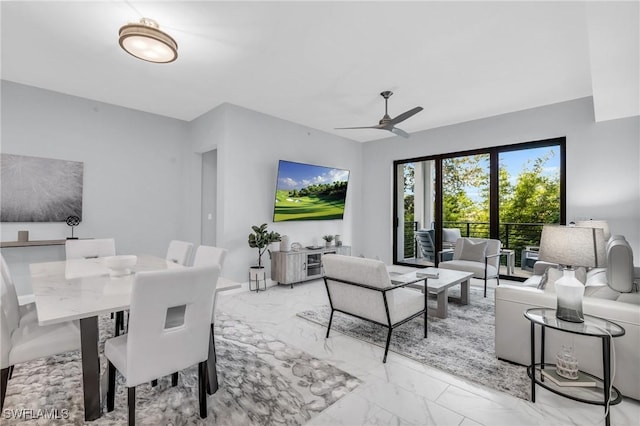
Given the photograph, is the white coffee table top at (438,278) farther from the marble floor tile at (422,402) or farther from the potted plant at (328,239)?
the potted plant at (328,239)

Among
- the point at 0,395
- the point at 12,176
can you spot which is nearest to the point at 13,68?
Answer: the point at 12,176

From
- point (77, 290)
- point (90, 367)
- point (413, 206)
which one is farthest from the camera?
point (413, 206)

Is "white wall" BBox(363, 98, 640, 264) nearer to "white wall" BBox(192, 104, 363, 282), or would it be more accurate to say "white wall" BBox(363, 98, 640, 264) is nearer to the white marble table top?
"white wall" BBox(192, 104, 363, 282)

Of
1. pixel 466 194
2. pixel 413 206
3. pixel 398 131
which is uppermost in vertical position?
pixel 398 131

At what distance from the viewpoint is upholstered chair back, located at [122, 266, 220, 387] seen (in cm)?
147

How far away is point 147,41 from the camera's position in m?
2.51

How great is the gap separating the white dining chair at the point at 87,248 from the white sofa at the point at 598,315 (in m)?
3.96

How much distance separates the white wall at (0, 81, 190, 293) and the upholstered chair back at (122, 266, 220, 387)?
378cm

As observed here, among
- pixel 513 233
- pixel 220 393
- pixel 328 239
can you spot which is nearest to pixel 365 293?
pixel 220 393

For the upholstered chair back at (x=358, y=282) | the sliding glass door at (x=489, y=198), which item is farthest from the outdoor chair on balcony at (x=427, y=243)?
the upholstered chair back at (x=358, y=282)

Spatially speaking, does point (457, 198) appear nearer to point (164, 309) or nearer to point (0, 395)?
point (164, 309)

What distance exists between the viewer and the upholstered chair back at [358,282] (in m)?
2.55

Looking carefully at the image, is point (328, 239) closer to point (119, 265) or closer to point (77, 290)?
point (119, 265)

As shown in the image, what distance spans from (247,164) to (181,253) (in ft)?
6.94
